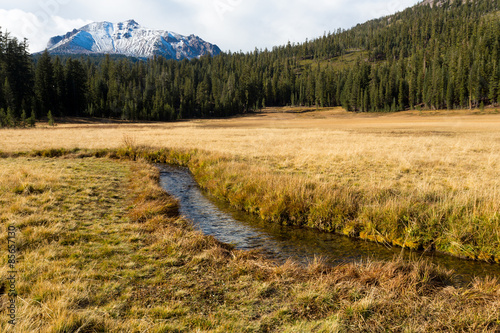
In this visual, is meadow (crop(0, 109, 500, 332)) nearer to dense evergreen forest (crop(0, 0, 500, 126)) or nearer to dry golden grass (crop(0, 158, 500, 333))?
dry golden grass (crop(0, 158, 500, 333))

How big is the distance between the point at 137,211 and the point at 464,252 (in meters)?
11.0

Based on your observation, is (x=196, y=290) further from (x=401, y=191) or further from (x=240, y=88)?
(x=240, y=88)

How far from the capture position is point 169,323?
14.4ft

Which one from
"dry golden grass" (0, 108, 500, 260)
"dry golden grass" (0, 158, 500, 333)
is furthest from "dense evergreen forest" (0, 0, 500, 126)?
"dry golden grass" (0, 158, 500, 333)

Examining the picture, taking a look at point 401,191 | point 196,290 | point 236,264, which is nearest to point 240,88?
point 401,191

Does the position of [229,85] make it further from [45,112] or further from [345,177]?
[345,177]

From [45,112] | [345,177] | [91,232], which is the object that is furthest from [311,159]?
[45,112]

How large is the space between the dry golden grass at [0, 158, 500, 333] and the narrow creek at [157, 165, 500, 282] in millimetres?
1181

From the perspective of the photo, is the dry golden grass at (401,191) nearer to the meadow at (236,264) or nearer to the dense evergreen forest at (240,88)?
the meadow at (236,264)

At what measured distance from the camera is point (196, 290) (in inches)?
217

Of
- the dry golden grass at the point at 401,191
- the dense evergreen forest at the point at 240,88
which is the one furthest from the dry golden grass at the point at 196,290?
the dense evergreen forest at the point at 240,88

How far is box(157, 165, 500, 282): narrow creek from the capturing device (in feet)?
24.9

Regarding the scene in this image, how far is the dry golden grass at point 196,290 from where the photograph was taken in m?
4.42

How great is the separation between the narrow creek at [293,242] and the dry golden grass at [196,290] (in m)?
1.18
